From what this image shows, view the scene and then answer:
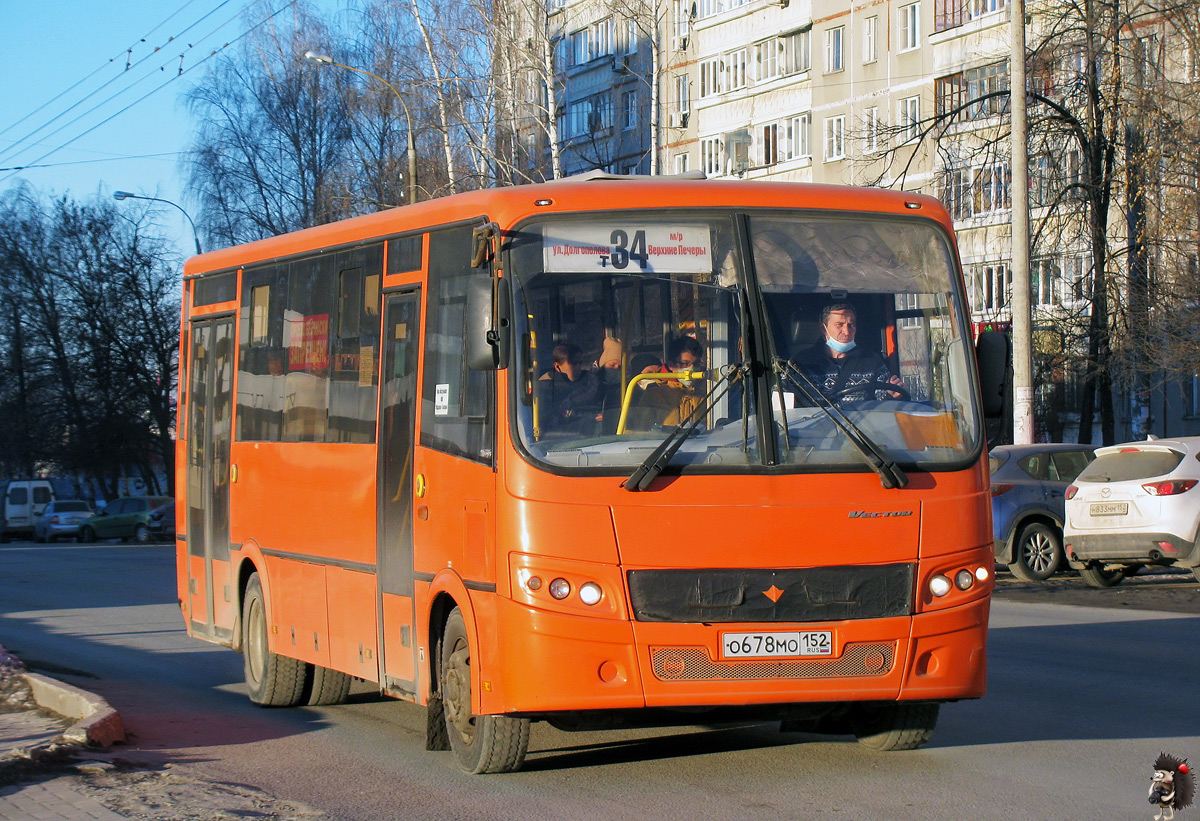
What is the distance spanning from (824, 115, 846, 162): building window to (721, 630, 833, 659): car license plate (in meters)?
46.1

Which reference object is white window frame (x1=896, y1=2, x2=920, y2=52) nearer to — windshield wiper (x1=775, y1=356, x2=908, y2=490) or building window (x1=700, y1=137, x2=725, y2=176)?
building window (x1=700, y1=137, x2=725, y2=176)

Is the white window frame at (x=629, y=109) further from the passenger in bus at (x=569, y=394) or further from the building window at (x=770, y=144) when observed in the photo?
the passenger in bus at (x=569, y=394)

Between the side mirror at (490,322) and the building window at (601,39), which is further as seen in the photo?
the building window at (601,39)

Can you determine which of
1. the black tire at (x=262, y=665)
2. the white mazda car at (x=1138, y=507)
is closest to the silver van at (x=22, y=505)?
the white mazda car at (x=1138, y=507)

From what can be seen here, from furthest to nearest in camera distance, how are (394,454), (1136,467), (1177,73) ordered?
(1177,73) → (1136,467) → (394,454)

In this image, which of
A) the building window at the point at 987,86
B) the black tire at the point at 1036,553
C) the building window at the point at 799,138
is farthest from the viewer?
the building window at the point at 799,138

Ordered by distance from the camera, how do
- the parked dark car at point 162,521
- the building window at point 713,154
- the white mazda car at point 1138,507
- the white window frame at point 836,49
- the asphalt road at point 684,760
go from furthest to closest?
the building window at point 713,154 → the white window frame at point 836,49 → the parked dark car at point 162,521 → the white mazda car at point 1138,507 → the asphalt road at point 684,760

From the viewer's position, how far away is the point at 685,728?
891cm

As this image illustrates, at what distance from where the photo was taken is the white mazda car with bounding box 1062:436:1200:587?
56.0 feet

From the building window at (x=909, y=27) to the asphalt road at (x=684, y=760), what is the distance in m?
40.1

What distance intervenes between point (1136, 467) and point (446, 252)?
467 inches

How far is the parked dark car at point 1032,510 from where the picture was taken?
2019 centimetres

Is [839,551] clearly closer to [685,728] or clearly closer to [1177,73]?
[685,728]

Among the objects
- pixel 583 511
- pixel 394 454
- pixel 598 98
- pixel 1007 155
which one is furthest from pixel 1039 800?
pixel 598 98
